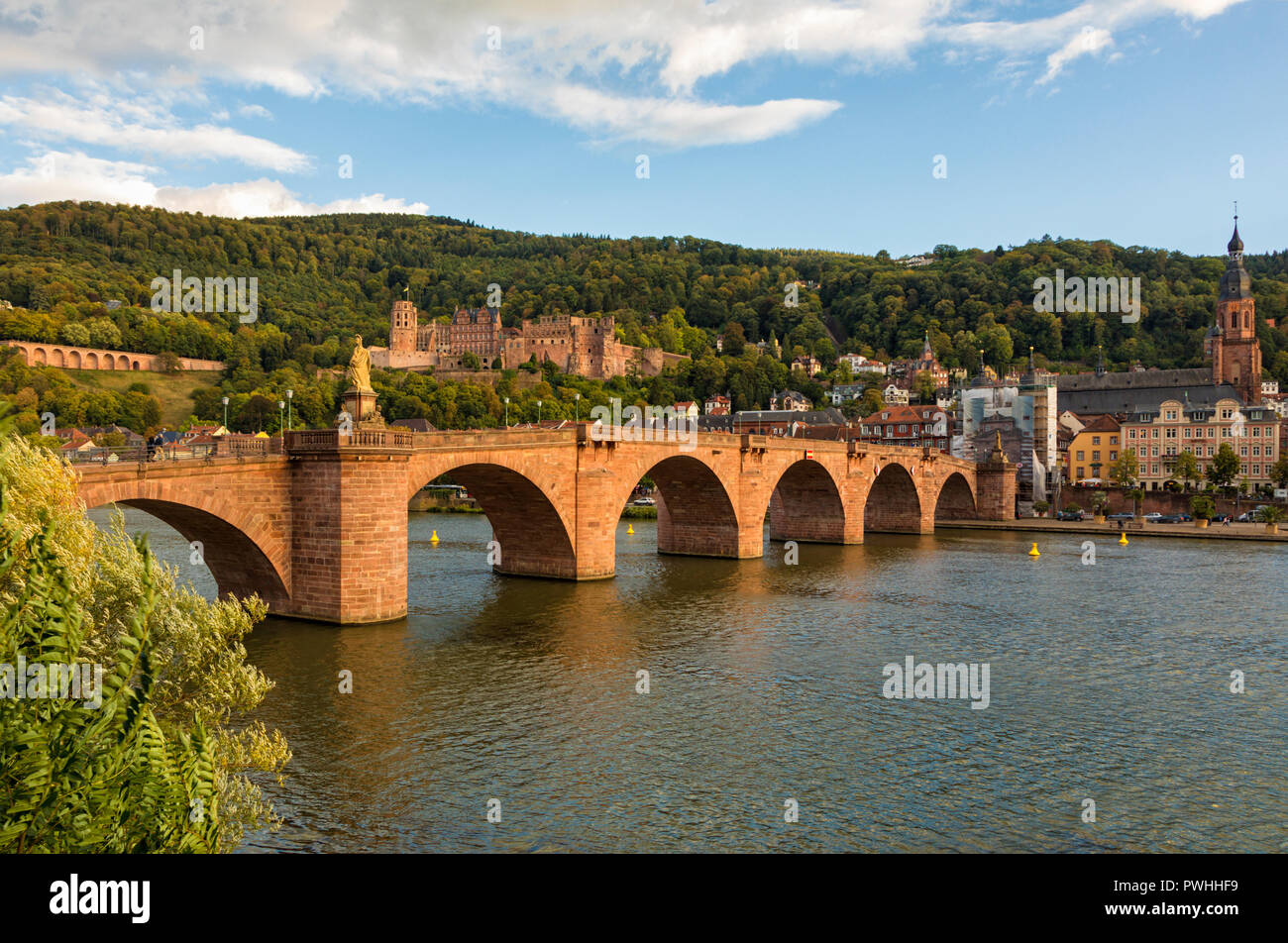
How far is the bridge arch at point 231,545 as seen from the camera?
88.4ft

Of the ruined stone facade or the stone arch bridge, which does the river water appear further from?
the ruined stone facade

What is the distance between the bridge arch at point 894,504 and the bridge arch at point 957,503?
12.4 metres

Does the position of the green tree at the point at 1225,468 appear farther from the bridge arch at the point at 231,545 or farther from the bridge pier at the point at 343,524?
the bridge arch at the point at 231,545

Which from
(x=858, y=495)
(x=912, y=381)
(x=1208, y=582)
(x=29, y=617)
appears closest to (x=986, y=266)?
(x=912, y=381)

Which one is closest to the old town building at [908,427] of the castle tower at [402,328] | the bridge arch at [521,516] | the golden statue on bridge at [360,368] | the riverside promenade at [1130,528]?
the riverside promenade at [1130,528]

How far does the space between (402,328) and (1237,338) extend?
141 metres

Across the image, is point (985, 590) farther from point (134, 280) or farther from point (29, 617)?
point (134, 280)

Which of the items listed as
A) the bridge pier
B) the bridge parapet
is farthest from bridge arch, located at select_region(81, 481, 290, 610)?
the bridge parapet

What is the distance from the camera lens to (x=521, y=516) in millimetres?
41344

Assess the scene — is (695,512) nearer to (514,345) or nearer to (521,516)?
(521,516)

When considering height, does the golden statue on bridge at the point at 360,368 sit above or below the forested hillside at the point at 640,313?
below

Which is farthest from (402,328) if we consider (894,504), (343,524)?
(343,524)

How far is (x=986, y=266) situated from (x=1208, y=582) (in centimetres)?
15130

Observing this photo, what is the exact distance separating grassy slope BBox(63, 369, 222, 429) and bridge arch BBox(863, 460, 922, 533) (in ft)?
314
